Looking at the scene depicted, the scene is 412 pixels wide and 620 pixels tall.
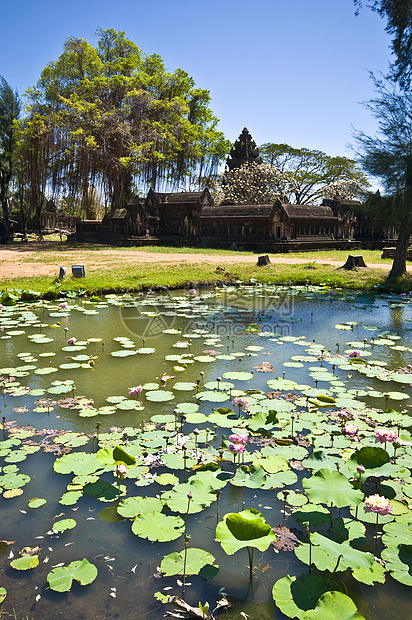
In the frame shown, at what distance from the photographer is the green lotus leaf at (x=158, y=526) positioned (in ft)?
8.14

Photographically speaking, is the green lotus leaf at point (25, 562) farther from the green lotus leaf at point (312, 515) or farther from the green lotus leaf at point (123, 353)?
the green lotus leaf at point (123, 353)

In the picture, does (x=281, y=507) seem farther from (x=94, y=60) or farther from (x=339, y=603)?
(x=94, y=60)

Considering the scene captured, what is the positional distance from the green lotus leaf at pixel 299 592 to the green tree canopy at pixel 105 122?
28608 mm

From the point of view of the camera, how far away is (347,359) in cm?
588

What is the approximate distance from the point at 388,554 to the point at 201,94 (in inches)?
1607

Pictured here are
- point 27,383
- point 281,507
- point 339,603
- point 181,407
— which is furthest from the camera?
point 27,383

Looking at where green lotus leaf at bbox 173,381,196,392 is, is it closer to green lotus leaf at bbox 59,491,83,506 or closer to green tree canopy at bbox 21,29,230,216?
green lotus leaf at bbox 59,491,83,506

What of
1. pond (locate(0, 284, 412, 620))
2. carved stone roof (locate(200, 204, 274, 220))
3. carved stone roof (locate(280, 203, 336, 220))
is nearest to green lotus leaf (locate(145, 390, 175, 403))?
pond (locate(0, 284, 412, 620))

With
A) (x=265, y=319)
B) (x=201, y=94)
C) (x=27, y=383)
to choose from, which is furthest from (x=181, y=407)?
(x=201, y=94)

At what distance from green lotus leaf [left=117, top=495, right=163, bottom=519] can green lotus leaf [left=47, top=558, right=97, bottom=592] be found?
416 millimetres

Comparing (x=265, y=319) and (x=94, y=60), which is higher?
(x=94, y=60)

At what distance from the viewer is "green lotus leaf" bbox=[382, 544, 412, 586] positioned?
2.24 metres

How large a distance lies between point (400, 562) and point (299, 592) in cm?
61

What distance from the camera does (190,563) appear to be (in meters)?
2.31
